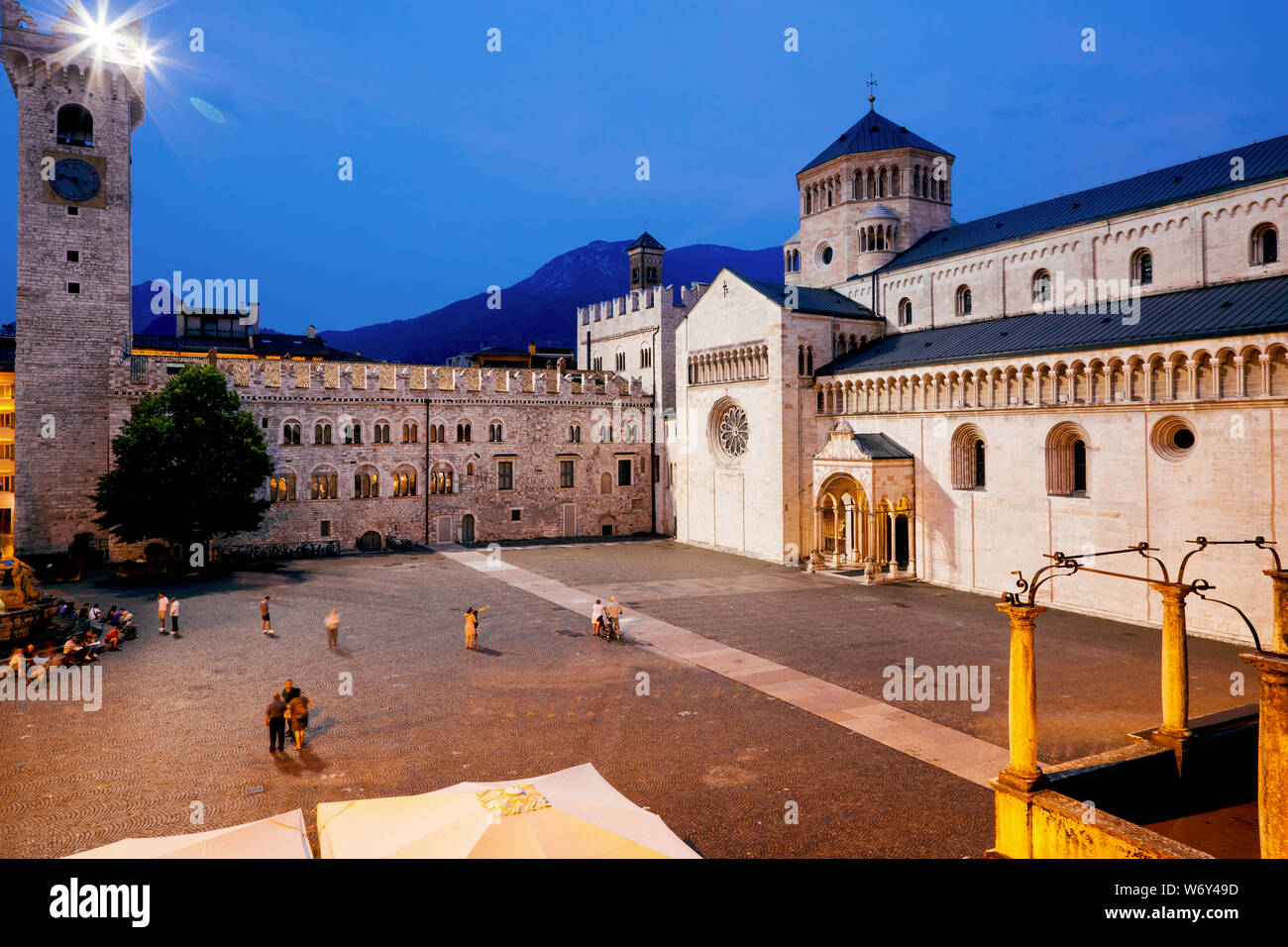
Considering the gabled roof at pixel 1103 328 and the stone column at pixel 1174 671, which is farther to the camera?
the gabled roof at pixel 1103 328

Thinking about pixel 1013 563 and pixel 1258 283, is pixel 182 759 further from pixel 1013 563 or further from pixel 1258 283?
pixel 1258 283

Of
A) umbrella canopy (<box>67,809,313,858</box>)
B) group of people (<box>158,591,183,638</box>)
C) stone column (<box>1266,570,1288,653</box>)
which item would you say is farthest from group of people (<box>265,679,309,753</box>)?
stone column (<box>1266,570,1288,653</box>)

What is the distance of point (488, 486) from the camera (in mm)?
50969

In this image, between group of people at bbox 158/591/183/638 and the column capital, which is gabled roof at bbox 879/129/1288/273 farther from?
group of people at bbox 158/591/183/638

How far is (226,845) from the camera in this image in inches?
362

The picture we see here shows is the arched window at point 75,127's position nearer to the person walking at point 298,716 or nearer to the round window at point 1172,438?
the person walking at point 298,716

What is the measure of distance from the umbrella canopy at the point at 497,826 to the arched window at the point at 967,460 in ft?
89.0

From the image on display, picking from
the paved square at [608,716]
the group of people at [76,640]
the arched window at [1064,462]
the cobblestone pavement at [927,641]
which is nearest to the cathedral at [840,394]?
the arched window at [1064,462]

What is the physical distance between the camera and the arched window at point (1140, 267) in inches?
1250

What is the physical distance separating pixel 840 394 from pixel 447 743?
98.0ft

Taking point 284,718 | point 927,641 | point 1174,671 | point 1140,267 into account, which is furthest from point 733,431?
point 284,718
